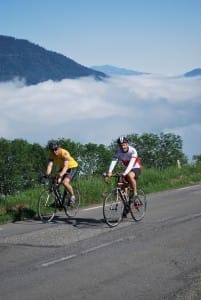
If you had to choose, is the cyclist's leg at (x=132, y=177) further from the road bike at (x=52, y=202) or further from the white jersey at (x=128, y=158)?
the road bike at (x=52, y=202)

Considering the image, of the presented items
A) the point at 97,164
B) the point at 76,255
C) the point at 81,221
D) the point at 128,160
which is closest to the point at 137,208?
the point at 128,160

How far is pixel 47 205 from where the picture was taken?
481 inches

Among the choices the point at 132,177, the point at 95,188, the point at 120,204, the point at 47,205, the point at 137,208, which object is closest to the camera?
the point at 120,204

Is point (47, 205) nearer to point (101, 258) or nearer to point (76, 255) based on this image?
point (76, 255)

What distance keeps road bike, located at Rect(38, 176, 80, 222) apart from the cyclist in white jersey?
5.30 feet

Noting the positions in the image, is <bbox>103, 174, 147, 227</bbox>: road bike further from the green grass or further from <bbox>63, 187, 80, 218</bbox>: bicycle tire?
the green grass

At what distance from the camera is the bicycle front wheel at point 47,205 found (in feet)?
39.7

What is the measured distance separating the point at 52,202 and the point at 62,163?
0.97m

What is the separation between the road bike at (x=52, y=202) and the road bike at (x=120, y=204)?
1.57 meters

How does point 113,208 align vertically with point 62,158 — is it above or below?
below

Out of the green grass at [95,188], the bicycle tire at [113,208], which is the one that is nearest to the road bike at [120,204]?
the bicycle tire at [113,208]

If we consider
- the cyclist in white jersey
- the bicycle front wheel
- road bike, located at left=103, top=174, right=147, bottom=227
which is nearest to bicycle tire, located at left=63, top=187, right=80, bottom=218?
the bicycle front wheel

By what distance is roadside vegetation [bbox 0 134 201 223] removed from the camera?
17.8 meters

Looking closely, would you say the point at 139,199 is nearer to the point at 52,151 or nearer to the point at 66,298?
the point at 52,151
